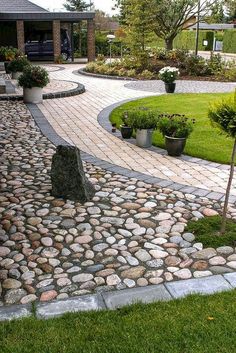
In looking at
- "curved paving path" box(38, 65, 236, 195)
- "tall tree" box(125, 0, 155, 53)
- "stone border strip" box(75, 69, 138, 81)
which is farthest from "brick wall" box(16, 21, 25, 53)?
"curved paving path" box(38, 65, 236, 195)

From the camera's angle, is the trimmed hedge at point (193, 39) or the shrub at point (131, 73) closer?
the shrub at point (131, 73)

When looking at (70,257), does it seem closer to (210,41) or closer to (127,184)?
(127,184)

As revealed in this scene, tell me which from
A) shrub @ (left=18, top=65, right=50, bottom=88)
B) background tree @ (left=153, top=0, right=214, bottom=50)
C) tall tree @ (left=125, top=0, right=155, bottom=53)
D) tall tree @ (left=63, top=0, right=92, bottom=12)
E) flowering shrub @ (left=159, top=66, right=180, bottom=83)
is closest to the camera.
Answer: shrub @ (left=18, top=65, right=50, bottom=88)

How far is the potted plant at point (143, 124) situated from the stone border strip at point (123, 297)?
443 cm

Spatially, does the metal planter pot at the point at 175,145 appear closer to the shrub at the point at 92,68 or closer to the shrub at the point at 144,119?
the shrub at the point at 144,119

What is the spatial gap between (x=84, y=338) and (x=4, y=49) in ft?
66.4

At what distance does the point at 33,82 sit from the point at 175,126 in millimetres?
6455

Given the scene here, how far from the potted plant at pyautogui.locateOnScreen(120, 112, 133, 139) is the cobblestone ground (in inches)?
84.0

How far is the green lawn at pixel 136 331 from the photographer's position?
2.86 m

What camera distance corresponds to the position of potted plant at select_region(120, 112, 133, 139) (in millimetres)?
8383

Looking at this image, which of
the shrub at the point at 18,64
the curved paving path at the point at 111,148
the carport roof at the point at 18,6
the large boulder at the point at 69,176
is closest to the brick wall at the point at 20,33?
the carport roof at the point at 18,6

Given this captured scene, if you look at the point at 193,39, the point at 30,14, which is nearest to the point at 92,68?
the point at 30,14

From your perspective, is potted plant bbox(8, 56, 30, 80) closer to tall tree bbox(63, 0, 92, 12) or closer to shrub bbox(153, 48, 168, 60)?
shrub bbox(153, 48, 168, 60)

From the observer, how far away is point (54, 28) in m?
26.4
